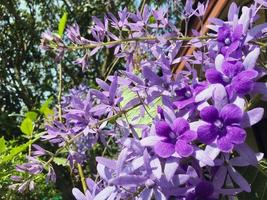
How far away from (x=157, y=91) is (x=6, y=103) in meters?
8.17

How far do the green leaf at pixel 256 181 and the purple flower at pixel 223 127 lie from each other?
0.13 m

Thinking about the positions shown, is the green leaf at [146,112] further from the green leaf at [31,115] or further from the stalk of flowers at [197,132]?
the green leaf at [31,115]

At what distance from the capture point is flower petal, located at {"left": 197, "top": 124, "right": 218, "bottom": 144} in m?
0.66

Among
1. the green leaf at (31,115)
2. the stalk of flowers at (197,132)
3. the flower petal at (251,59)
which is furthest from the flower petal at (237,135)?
the green leaf at (31,115)

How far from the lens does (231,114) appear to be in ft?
2.13

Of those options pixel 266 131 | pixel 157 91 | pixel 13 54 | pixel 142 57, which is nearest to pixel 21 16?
pixel 13 54

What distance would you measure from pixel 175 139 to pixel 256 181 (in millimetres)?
166

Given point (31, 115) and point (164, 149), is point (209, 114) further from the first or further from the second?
point (31, 115)

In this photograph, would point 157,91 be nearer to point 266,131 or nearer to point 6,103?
point 266,131

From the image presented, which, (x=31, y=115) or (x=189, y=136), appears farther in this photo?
(x=31, y=115)

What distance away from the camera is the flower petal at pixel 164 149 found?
67cm

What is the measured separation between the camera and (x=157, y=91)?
79 cm

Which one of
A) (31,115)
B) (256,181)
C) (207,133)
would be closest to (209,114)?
(207,133)

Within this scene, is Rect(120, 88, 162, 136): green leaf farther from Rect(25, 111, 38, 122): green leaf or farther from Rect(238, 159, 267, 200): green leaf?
Rect(25, 111, 38, 122): green leaf
